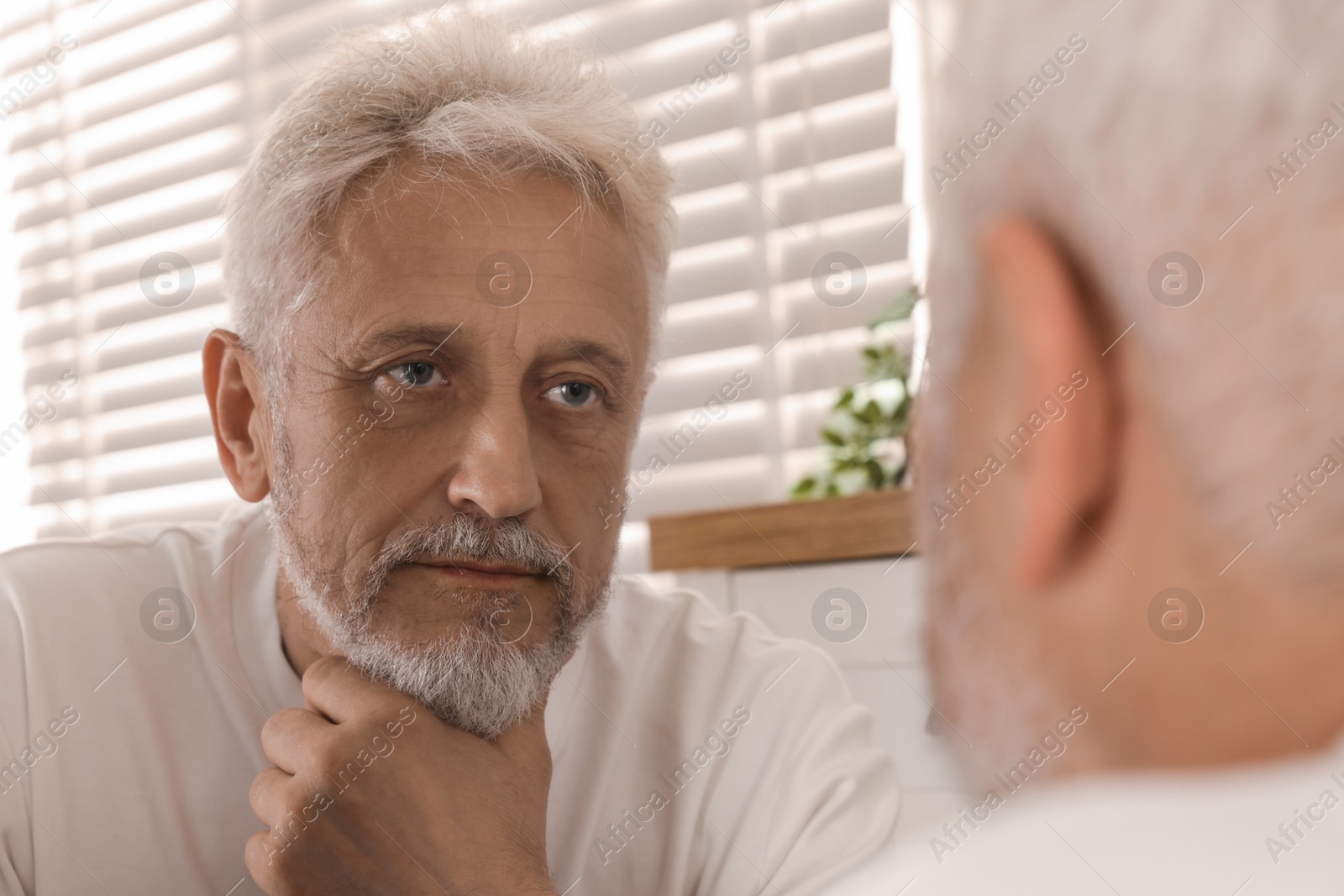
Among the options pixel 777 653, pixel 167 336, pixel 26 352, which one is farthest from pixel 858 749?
pixel 26 352

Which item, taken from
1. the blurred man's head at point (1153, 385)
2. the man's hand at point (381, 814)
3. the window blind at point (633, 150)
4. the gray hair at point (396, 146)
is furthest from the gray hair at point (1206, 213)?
the window blind at point (633, 150)

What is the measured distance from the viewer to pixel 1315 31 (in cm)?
15

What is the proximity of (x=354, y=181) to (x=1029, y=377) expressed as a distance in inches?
33.5

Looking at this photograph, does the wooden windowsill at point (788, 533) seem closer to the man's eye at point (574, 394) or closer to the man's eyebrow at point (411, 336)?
the man's eye at point (574, 394)

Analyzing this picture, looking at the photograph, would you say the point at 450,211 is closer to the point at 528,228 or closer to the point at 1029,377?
the point at 528,228

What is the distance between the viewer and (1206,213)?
148 mm

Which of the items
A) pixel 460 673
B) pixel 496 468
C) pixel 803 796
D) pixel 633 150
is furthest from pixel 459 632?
pixel 633 150

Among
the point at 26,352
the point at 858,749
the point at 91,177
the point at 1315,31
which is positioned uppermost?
the point at 91,177

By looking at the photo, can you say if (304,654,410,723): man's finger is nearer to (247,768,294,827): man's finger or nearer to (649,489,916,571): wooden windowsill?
(247,768,294,827): man's finger

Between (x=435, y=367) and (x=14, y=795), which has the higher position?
(x=435, y=367)

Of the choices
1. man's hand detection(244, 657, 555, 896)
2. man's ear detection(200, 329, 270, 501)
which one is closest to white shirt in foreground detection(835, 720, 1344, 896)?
man's hand detection(244, 657, 555, 896)

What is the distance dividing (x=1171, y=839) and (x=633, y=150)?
37.5 inches

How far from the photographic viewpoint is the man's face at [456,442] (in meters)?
0.83

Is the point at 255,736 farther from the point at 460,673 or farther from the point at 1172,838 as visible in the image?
the point at 1172,838
